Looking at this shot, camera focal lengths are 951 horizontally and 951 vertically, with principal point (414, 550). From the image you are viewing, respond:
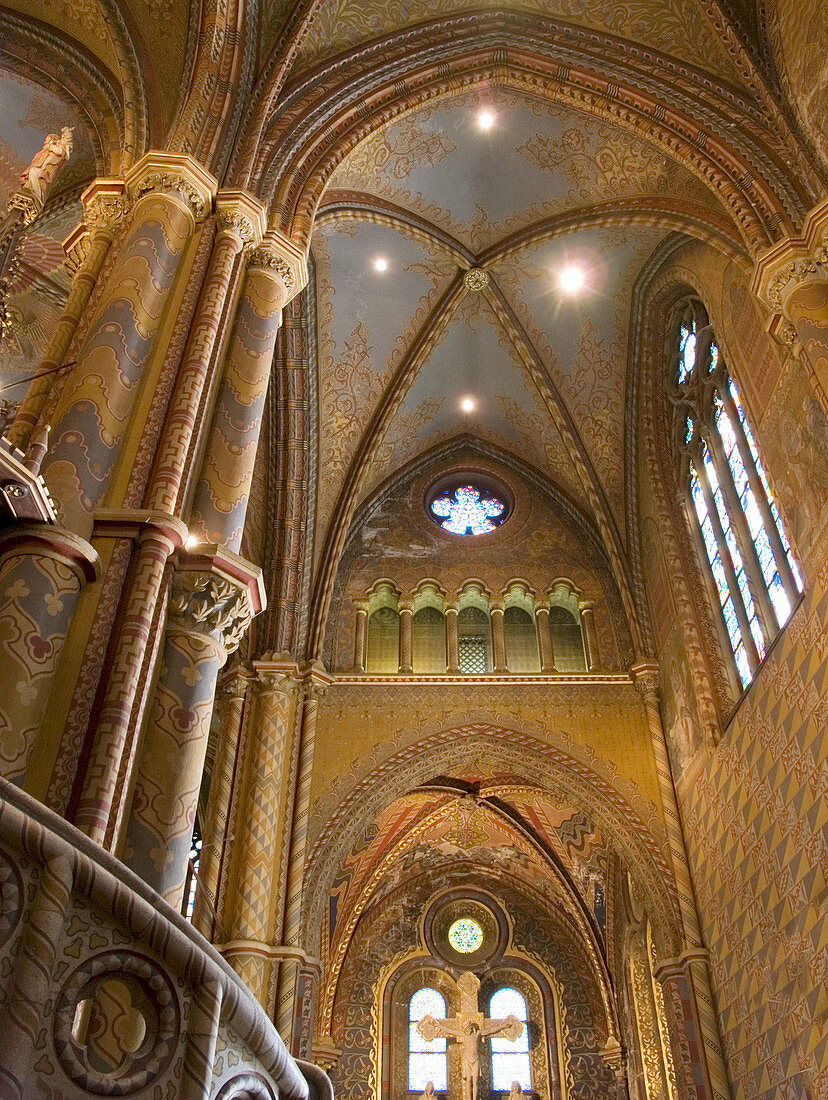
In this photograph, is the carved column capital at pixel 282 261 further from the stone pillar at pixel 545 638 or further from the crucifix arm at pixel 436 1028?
the crucifix arm at pixel 436 1028

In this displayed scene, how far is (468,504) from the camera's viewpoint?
50.8 feet

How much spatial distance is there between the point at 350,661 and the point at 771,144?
8317 mm

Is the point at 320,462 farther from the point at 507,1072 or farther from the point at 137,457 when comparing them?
the point at 507,1072

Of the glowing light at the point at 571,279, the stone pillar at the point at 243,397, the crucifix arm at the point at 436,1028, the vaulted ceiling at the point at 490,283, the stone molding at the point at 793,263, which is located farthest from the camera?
the crucifix arm at the point at 436,1028

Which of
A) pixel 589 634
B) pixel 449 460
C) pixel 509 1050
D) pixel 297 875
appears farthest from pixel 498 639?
pixel 509 1050

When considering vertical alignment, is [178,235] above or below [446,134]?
below

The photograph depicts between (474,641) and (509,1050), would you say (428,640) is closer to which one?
(474,641)

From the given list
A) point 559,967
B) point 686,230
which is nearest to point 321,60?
point 686,230

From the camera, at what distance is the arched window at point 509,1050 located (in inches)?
625

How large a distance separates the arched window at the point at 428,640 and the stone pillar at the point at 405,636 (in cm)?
11

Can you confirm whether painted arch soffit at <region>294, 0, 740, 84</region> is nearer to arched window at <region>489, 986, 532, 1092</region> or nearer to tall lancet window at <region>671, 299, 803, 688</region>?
tall lancet window at <region>671, 299, 803, 688</region>

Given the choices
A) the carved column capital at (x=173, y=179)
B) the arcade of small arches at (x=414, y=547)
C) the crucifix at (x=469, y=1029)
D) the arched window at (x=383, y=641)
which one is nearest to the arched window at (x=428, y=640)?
the arcade of small arches at (x=414, y=547)

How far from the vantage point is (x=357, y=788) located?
39.7 feet

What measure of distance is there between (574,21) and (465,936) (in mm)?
14759
